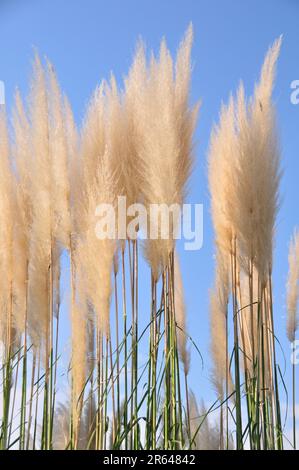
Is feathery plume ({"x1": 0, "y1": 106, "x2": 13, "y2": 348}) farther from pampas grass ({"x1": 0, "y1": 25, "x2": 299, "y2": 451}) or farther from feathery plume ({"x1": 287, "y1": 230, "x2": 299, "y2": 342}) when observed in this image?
feathery plume ({"x1": 287, "y1": 230, "x2": 299, "y2": 342})

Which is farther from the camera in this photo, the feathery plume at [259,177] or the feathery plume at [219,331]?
the feathery plume at [219,331]

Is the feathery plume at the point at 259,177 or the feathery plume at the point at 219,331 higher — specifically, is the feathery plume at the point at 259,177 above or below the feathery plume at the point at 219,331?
above

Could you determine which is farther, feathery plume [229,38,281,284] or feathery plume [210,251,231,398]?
feathery plume [210,251,231,398]

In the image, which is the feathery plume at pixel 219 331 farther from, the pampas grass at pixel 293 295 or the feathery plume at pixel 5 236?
the feathery plume at pixel 5 236

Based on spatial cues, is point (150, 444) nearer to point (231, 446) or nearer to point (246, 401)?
point (246, 401)

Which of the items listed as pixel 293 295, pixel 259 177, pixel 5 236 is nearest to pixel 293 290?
pixel 293 295

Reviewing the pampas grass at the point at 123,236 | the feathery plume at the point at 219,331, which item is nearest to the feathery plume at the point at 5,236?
the pampas grass at the point at 123,236

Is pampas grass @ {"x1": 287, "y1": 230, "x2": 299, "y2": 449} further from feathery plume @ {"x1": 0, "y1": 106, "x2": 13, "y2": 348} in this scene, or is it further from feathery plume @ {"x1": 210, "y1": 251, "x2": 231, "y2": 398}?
feathery plume @ {"x1": 0, "y1": 106, "x2": 13, "y2": 348}

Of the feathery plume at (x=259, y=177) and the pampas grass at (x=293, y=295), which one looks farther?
the pampas grass at (x=293, y=295)

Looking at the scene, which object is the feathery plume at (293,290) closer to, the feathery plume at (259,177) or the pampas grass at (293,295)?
the pampas grass at (293,295)

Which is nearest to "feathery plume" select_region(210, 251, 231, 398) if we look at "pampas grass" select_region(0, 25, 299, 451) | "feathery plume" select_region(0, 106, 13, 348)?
"pampas grass" select_region(0, 25, 299, 451)

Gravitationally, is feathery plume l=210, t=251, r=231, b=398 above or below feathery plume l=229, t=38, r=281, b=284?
below

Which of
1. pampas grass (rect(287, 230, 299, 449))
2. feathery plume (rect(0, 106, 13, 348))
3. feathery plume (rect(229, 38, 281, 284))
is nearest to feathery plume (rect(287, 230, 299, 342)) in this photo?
pampas grass (rect(287, 230, 299, 449))

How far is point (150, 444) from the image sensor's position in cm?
246
